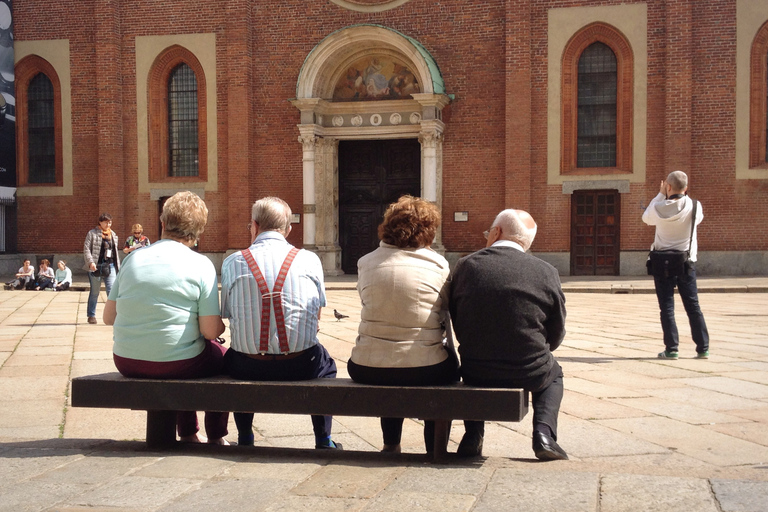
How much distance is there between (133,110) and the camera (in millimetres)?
23344

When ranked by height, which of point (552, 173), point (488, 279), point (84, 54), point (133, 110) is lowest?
point (488, 279)

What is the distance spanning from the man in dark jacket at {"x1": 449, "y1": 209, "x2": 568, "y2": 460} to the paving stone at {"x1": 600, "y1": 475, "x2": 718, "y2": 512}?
578 mm

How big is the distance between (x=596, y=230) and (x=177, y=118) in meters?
11.8

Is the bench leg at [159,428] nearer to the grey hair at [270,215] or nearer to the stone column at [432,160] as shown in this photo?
the grey hair at [270,215]

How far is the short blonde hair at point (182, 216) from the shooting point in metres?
4.64

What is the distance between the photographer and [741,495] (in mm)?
3629

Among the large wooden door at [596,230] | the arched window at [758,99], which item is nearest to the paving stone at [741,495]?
the large wooden door at [596,230]

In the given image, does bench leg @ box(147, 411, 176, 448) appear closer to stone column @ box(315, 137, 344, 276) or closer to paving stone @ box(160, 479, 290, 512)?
paving stone @ box(160, 479, 290, 512)

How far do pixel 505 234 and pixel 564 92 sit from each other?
17.5 meters

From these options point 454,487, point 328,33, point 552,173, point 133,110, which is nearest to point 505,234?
point 454,487

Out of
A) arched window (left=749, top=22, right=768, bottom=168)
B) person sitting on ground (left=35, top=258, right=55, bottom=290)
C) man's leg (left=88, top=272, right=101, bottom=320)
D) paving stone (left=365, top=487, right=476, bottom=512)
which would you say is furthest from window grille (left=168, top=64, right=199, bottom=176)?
paving stone (left=365, top=487, right=476, bottom=512)

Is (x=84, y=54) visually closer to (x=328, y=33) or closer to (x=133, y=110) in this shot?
(x=133, y=110)

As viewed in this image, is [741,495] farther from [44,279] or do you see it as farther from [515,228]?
[44,279]

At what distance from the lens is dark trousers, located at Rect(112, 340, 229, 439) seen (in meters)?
4.58
